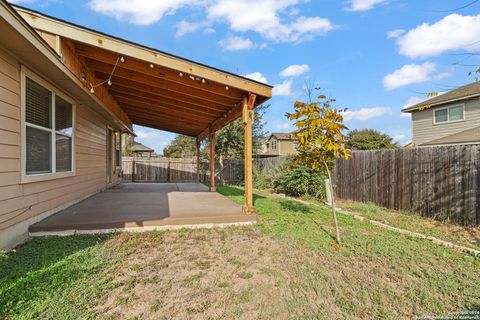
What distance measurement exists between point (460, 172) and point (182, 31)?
37.0 ft

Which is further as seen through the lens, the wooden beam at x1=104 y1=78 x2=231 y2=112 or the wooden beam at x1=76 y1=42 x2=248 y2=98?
the wooden beam at x1=104 y1=78 x2=231 y2=112

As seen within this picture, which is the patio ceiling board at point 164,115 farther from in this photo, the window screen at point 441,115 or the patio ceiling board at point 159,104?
the window screen at point 441,115

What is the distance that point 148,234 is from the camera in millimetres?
3717

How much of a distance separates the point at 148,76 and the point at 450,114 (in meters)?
13.5

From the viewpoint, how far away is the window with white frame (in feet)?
11.5

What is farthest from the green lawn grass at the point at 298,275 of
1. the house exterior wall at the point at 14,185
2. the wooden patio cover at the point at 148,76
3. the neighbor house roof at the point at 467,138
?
the neighbor house roof at the point at 467,138

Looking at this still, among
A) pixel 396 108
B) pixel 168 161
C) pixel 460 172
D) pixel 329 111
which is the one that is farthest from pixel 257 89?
pixel 396 108

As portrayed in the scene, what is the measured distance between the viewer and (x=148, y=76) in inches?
198

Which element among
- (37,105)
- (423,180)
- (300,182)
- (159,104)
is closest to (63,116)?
(37,105)

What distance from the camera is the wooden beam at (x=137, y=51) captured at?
3691 millimetres

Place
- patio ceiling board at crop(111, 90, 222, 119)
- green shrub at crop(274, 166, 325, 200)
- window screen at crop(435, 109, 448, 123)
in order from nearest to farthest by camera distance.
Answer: patio ceiling board at crop(111, 90, 222, 119) < green shrub at crop(274, 166, 325, 200) < window screen at crop(435, 109, 448, 123)

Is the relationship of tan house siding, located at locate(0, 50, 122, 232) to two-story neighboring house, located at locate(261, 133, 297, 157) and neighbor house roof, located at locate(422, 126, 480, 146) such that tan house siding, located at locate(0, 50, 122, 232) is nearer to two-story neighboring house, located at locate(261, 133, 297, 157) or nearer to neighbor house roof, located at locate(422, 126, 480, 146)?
neighbor house roof, located at locate(422, 126, 480, 146)

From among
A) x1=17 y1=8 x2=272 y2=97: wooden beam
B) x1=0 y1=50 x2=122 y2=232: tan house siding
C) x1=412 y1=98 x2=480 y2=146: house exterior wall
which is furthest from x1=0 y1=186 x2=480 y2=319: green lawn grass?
x1=412 y1=98 x2=480 y2=146: house exterior wall

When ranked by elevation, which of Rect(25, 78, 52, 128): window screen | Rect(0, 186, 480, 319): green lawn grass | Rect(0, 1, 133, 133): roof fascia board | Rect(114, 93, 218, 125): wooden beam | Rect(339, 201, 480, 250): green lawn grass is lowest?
Rect(339, 201, 480, 250): green lawn grass
